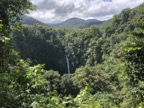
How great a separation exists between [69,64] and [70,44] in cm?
623

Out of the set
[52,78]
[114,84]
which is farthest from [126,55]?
[52,78]

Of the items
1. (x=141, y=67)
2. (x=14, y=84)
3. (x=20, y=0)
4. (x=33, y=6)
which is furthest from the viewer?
(x=141, y=67)

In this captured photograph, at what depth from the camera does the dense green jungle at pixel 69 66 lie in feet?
13.0

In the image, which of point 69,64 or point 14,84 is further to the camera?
point 69,64

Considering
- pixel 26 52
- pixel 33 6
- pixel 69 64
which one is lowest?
pixel 69 64

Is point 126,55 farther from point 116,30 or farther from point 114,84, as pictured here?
point 116,30

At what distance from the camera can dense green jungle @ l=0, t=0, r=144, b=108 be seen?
3957 mm

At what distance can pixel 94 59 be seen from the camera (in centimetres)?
6122

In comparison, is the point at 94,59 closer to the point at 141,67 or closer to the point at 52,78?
the point at 52,78

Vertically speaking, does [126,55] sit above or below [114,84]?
above

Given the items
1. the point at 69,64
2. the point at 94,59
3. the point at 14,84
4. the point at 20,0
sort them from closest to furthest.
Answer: the point at 14,84, the point at 20,0, the point at 94,59, the point at 69,64

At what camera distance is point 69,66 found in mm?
71438

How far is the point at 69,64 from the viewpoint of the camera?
71688 millimetres

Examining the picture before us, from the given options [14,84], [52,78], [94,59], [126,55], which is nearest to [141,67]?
[126,55]
